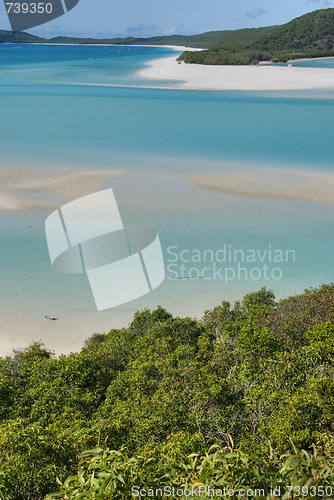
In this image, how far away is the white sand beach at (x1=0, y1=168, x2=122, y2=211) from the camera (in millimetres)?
23219

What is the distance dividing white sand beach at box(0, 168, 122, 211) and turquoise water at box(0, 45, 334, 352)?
1.13m

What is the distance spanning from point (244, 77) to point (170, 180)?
1911 inches

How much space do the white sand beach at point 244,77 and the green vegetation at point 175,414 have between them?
5704cm

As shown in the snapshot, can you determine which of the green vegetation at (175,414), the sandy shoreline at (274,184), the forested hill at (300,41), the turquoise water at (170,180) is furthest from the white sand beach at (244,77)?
the green vegetation at (175,414)

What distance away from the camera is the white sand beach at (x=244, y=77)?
200ft

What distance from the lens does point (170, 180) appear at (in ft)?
86.0

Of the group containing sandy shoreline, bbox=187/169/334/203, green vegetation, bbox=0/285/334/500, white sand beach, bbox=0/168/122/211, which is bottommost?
sandy shoreline, bbox=187/169/334/203

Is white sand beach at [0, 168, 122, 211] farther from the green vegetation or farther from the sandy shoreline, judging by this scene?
the green vegetation

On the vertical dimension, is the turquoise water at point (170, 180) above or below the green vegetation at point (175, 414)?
below

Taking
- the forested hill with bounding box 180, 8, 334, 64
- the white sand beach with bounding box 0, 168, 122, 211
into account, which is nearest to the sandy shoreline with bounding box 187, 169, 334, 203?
the white sand beach with bounding box 0, 168, 122, 211

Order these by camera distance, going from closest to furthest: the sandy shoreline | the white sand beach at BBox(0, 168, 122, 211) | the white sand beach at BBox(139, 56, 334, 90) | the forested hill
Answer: the white sand beach at BBox(0, 168, 122, 211), the sandy shoreline, the white sand beach at BBox(139, 56, 334, 90), the forested hill

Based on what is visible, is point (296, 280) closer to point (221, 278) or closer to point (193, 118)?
point (221, 278)

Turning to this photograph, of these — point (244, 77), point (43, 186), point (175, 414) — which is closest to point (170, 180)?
point (43, 186)

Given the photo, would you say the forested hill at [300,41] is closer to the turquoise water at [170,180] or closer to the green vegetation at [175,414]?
the turquoise water at [170,180]
